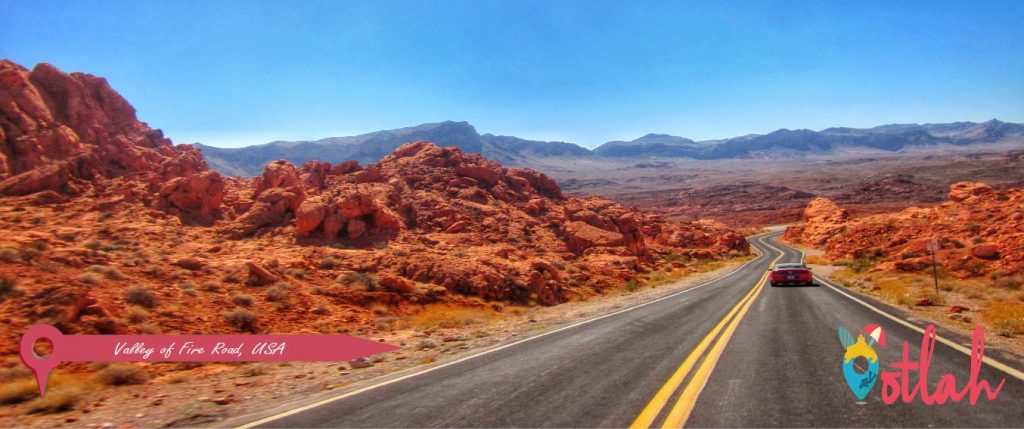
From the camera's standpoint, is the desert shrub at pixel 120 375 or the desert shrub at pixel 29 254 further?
the desert shrub at pixel 29 254

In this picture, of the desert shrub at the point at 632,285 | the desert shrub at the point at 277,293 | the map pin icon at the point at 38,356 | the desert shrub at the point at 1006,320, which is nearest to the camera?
the map pin icon at the point at 38,356

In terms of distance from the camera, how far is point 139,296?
12586 millimetres

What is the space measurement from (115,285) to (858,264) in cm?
4052

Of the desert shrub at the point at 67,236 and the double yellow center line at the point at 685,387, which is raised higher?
the desert shrub at the point at 67,236

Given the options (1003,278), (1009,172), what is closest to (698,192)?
(1009,172)

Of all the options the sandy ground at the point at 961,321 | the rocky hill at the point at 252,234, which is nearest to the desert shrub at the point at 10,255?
the rocky hill at the point at 252,234

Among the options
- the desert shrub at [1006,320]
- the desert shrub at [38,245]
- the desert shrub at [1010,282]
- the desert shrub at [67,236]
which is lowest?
the desert shrub at [1010,282]

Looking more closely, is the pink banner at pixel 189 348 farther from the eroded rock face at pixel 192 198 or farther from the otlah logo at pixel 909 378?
the eroded rock face at pixel 192 198

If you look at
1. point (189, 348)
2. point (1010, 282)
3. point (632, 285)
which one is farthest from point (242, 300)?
point (1010, 282)

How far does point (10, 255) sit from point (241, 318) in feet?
18.2

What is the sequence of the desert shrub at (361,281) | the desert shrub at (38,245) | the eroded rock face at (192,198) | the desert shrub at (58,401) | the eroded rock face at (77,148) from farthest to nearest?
the eroded rock face at (192,198), the eroded rock face at (77,148), the desert shrub at (361,281), the desert shrub at (38,245), the desert shrub at (58,401)

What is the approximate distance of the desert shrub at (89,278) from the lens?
12.3 m

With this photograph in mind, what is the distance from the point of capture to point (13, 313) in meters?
10.3

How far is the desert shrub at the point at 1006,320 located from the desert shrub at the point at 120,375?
1646cm
